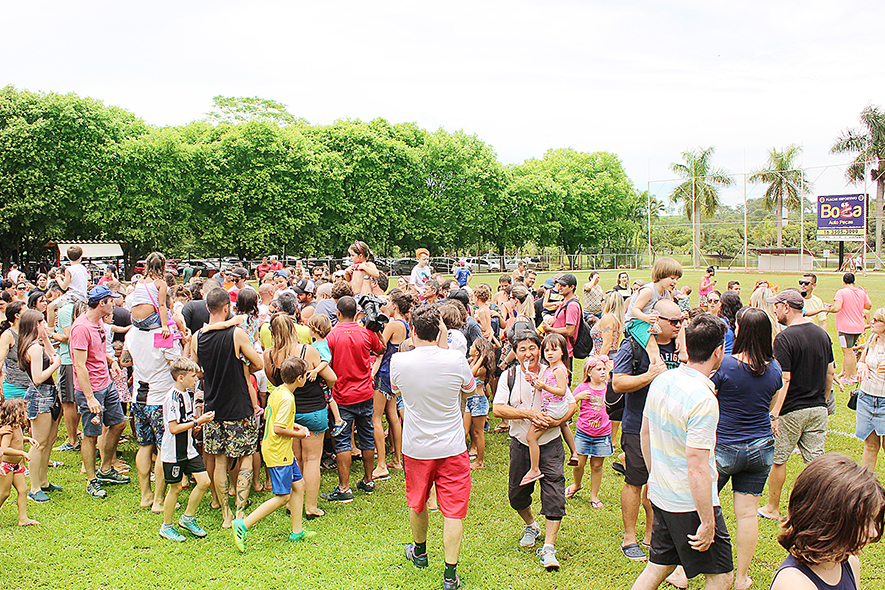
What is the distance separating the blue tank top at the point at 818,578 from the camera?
177 centimetres

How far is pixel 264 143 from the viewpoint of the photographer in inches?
1396

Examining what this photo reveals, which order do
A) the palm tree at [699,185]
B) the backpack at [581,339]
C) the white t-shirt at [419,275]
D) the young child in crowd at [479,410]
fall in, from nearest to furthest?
the young child in crowd at [479,410] < the backpack at [581,339] < the white t-shirt at [419,275] < the palm tree at [699,185]

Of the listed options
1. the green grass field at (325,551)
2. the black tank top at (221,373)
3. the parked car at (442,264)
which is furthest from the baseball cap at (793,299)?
the parked car at (442,264)

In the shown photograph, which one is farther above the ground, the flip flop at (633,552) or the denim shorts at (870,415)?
the denim shorts at (870,415)

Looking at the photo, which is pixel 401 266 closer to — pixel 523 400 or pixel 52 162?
pixel 52 162

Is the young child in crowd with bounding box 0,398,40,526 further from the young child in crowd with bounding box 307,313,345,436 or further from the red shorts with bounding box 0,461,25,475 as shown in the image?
the young child in crowd with bounding box 307,313,345,436

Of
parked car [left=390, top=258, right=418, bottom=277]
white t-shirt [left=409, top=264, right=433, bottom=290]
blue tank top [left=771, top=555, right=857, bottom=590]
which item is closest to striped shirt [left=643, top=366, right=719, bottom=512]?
blue tank top [left=771, top=555, right=857, bottom=590]

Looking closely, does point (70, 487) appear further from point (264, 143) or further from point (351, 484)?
point (264, 143)

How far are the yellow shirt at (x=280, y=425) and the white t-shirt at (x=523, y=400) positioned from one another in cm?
165

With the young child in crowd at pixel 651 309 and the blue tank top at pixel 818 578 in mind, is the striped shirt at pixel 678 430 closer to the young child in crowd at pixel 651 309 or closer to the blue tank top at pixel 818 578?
the young child in crowd at pixel 651 309

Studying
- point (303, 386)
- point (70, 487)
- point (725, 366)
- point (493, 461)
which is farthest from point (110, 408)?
point (725, 366)

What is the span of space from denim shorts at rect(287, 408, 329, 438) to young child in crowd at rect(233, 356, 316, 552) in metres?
0.28

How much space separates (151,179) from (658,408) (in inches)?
1364

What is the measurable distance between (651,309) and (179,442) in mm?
3952
